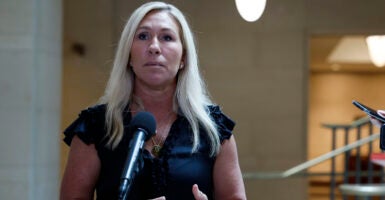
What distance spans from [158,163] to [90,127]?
212 mm

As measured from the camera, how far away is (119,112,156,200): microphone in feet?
4.61

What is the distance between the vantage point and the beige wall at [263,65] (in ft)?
18.5

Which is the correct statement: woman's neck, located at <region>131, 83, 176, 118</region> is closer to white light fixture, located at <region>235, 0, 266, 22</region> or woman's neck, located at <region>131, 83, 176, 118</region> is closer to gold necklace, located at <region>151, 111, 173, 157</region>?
gold necklace, located at <region>151, 111, 173, 157</region>

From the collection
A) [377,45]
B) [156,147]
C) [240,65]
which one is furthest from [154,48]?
[377,45]

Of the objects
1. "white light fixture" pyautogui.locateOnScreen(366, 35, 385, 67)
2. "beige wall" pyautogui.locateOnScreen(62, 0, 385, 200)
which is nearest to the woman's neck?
"beige wall" pyautogui.locateOnScreen(62, 0, 385, 200)

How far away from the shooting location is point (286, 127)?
20.0 ft

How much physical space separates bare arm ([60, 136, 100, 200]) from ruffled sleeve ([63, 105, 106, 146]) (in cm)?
2

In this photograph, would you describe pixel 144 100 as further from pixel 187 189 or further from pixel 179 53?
pixel 187 189

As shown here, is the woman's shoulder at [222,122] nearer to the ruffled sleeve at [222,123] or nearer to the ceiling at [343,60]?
the ruffled sleeve at [222,123]

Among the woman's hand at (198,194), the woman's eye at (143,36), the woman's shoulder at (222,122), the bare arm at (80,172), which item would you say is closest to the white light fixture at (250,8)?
the woman's shoulder at (222,122)

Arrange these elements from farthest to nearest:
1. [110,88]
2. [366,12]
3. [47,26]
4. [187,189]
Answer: [366,12] → [47,26] → [110,88] → [187,189]

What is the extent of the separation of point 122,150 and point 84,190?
15 cm

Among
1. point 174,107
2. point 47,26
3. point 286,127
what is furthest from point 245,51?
point 174,107

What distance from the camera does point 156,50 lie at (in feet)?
6.02
